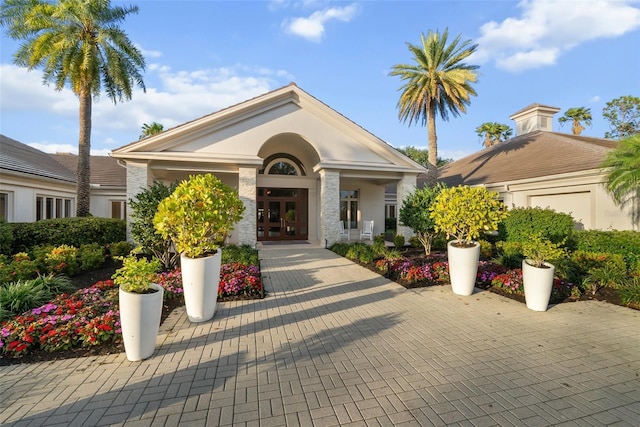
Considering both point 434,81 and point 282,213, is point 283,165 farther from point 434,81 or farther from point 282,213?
point 434,81

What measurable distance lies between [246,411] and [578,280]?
27.9 ft

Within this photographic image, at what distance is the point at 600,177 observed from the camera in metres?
12.1

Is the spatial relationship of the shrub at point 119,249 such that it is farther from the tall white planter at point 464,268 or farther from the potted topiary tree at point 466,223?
the tall white planter at point 464,268

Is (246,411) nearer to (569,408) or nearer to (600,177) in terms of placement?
(569,408)

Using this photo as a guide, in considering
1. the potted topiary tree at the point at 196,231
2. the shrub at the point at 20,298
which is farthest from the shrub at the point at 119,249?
the potted topiary tree at the point at 196,231

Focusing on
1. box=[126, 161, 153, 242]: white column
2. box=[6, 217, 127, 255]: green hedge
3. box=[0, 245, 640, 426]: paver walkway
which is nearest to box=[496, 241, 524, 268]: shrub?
box=[0, 245, 640, 426]: paver walkway

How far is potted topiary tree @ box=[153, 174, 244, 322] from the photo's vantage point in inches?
208

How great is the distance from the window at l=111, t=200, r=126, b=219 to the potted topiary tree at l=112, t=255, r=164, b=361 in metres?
18.2

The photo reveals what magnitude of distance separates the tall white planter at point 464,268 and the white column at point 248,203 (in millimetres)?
9350

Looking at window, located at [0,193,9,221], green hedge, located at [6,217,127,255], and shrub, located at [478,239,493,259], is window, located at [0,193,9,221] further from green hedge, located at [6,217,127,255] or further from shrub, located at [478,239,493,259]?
shrub, located at [478,239,493,259]

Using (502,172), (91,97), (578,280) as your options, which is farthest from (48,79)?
(502,172)

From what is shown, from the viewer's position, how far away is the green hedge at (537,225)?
1083 cm

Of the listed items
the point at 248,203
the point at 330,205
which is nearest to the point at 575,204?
the point at 330,205

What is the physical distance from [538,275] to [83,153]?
728 inches
